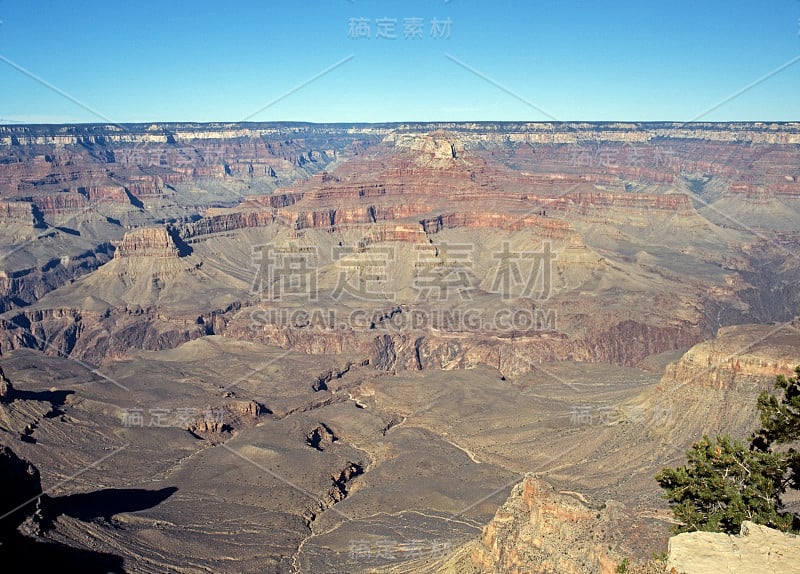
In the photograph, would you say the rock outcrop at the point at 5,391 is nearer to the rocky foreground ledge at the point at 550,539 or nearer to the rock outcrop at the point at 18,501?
the rock outcrop at the point at 18,501

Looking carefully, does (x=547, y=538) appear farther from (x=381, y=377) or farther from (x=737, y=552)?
(x=381, y=377)

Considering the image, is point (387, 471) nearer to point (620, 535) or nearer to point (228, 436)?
point (228, 436)

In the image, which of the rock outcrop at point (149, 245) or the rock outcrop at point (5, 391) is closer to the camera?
the rock outcrop at point (5, 391)

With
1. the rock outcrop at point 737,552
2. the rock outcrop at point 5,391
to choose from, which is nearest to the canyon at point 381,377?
the rock outcrop at point 5,391

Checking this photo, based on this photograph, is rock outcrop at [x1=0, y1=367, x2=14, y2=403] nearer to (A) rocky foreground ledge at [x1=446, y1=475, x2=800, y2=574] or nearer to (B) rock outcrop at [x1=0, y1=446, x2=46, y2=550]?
(B) rock outcrop at [x1=0, y1=446, x2=46, y2=550]

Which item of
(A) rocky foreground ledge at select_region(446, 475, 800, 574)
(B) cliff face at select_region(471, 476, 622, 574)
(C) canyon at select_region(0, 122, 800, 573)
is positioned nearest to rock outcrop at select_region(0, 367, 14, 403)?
(C) canyon at select_region(0, 122, 800, 573)

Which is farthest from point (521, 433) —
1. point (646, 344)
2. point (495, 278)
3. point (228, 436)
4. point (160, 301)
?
point (160, 301)
